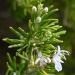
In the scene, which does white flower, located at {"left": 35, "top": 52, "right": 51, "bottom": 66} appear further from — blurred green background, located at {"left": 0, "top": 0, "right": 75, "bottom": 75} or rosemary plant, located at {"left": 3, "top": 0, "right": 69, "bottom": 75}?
blurred green background, located at {"left": 0, "top": 0, "right": 75, "bottom": 75}

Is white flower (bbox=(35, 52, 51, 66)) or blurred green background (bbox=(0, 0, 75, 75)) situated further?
blurred green background (bbox=(0, 0, 75, 75))

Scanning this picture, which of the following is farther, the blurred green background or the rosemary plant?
the blurred green background

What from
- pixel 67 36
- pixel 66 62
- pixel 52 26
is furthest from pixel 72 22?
pixel 52 26

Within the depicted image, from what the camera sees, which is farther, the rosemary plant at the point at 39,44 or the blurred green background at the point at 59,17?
the blurred green background at the point at 59,17

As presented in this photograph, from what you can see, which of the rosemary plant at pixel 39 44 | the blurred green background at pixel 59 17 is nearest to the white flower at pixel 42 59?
the rosemary plant at pixel 39 44

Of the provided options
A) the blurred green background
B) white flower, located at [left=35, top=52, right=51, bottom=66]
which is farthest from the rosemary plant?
the blurred green background

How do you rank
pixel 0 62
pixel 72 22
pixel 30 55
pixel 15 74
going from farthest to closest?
pixel 72 22, pixel 0 62, pixel 15 74, pixel 30 55

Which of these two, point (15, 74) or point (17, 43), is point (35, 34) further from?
point (15, 74)

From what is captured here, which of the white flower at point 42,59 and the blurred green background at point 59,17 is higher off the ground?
the blurred green background at point 59,17

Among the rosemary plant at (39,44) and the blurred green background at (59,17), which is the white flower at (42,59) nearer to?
the rosemary plant at (39,44)

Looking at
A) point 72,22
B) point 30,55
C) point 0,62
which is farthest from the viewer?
point 72,22

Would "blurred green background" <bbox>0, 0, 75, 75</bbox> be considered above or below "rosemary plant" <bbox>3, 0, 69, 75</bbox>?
above
